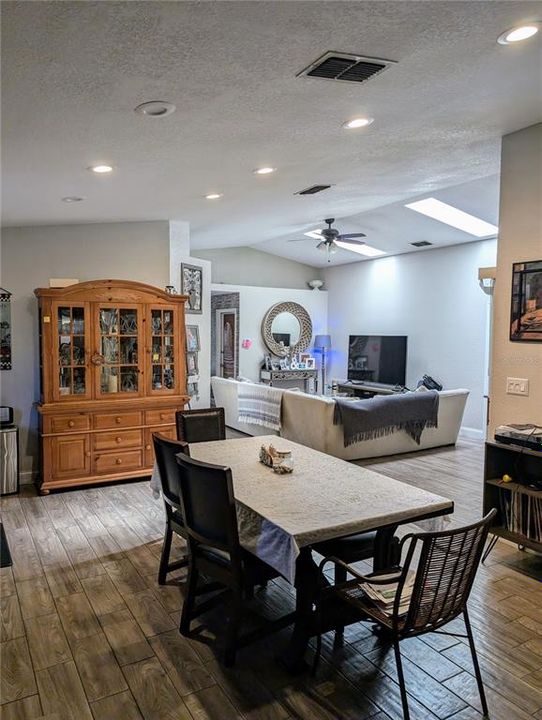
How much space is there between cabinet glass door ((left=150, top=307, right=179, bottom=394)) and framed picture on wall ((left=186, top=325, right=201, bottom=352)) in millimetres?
887

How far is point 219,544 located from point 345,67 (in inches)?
86.1

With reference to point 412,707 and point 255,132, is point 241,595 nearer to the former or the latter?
point 412,707

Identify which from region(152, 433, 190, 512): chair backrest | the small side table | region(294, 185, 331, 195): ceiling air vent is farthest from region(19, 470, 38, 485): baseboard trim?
the small side table

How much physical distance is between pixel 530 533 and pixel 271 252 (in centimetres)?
794

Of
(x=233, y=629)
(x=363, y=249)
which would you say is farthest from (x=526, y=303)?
(x=363, y=249)

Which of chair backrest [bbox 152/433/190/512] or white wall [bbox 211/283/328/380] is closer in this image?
chair backrest [bbox 152/433/190/512]

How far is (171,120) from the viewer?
2664 millimetres

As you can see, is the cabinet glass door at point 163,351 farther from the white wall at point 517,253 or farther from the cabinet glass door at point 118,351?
the white wall at point 517,253

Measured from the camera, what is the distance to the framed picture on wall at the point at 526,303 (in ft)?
11.4

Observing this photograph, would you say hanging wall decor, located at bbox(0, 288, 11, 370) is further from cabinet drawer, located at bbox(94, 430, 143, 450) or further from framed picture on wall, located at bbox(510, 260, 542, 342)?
framed picture on wall, located at bbox(510, 260, 542, 342)

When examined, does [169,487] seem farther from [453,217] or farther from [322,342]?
[322,342]

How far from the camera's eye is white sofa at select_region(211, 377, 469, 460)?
5.70 metres

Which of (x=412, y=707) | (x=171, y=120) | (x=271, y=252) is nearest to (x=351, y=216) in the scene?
(x=271, y=252)

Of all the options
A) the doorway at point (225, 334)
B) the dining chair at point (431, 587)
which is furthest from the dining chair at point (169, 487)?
the doorway at point (225, 334)
